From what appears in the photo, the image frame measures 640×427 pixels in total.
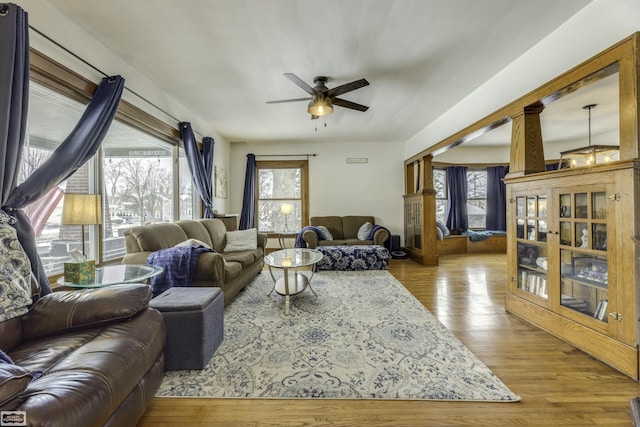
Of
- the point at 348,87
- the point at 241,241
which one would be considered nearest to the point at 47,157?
the point at 241,241

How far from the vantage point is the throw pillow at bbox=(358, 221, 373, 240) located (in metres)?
5.73

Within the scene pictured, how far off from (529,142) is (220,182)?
5.19 metres

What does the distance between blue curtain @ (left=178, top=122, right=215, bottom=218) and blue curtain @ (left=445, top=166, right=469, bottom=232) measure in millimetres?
5537

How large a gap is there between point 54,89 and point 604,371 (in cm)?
462

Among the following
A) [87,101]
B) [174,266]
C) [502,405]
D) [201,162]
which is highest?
[87,101]

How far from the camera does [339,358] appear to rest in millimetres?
2068

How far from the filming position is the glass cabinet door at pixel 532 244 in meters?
2.58

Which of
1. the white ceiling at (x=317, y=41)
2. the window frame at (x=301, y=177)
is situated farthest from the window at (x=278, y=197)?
the white ceiling at (x=317, y=41)

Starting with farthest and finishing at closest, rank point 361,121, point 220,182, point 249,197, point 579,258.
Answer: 1. point 249,197
2. point 220,182
3. point 361,121
4. point 579,258

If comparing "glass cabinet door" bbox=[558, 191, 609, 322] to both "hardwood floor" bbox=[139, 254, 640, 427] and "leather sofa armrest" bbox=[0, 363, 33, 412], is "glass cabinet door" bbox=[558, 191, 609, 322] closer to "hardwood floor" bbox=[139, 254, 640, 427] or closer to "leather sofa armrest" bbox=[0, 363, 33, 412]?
"hardwood floor" bbox=[139, 254, 640, 427]

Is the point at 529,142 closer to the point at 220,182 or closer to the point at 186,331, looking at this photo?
the point at 186,331

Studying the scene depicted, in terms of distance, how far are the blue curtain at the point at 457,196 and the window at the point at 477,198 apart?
0.37 meters

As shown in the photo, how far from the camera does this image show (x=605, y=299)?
79.9 inches

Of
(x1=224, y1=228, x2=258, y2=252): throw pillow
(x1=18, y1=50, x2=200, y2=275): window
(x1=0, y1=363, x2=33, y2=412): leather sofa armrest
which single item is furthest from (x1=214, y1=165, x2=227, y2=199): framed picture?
(x1=0, y1=363, x2=33, y2=412): leather sofa armrest
